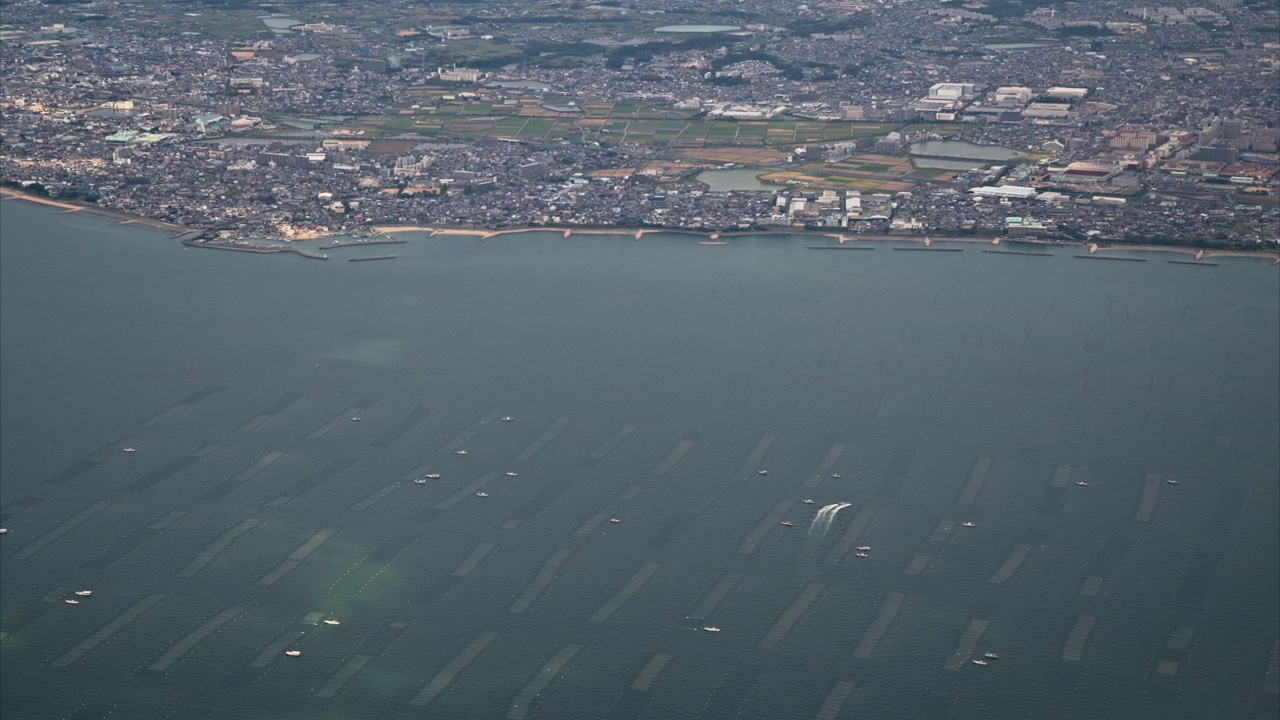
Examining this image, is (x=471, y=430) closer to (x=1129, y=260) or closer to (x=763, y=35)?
(x=1129, y=260)

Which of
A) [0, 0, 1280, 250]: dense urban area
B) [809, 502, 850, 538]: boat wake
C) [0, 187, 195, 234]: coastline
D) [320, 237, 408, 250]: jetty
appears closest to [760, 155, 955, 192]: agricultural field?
[0, 0, 1280, 250]: dense urban area

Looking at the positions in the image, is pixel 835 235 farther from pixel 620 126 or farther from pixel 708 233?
pixel 620 126

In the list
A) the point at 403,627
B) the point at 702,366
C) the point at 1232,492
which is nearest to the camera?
the point at 403,627

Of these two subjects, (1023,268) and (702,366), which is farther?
(1023,268)

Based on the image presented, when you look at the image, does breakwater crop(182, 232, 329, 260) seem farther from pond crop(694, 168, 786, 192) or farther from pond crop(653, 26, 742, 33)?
pond crop(653, 26, 742, 33)

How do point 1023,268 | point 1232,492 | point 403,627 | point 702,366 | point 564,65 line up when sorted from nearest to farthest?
point 403,627
point 1232,492
point 702,366
point 1023,268
point 564,65

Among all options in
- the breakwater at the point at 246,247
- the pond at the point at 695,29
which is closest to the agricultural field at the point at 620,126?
the breakwater at the point at 246,247

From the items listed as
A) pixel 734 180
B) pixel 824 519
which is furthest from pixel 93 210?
pixel 824 519

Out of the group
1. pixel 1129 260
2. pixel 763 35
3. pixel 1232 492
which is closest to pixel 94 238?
pixel 1129 260
